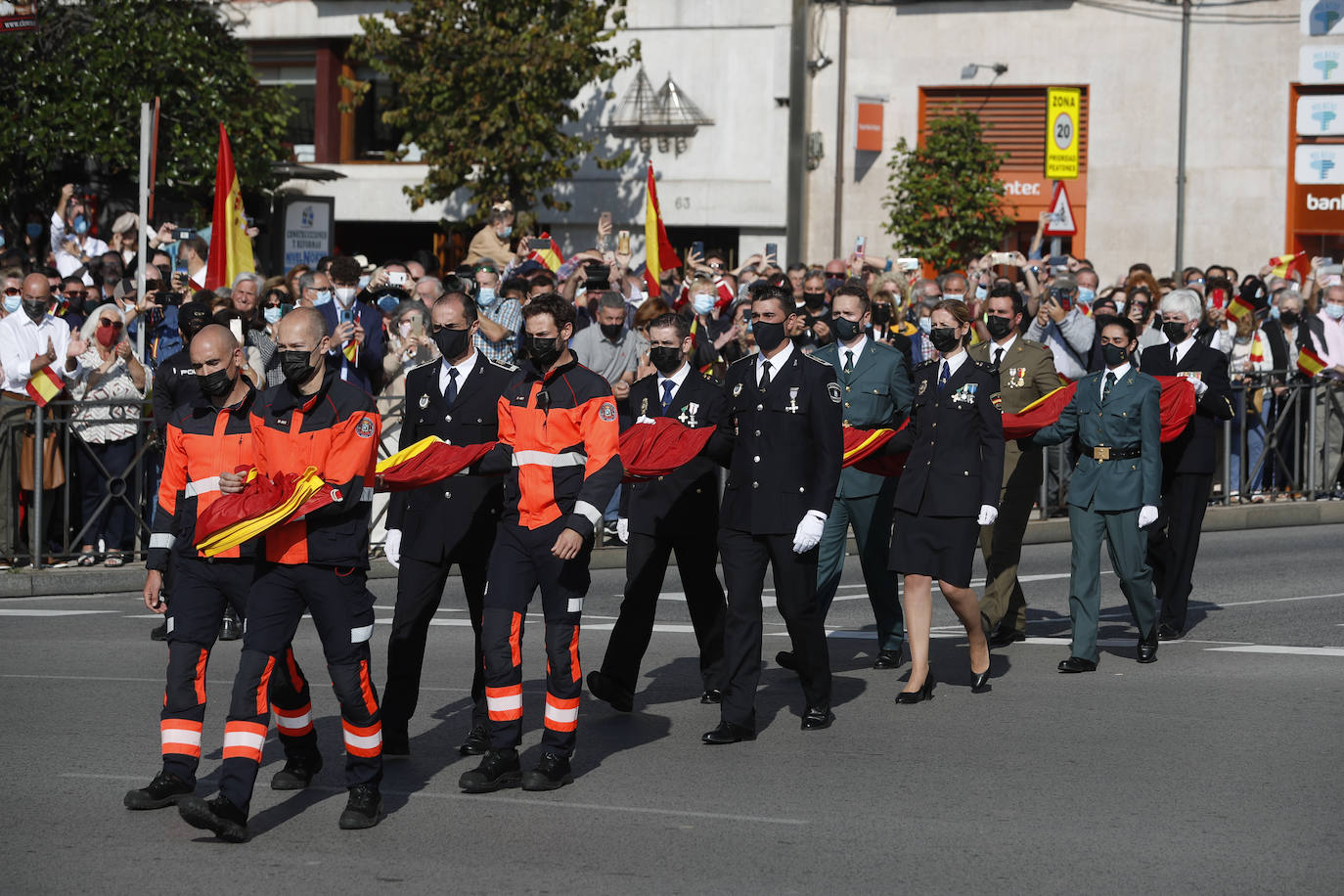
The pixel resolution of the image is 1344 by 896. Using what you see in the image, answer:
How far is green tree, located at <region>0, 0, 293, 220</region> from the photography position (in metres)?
23.8

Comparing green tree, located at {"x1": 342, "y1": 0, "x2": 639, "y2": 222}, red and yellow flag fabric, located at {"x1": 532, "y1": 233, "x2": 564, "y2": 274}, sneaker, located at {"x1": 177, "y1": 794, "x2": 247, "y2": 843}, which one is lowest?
sneaker, located at {"x1": 177, "y1": 794, "x2": 247, "y2": 843}

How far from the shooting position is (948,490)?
390 inches

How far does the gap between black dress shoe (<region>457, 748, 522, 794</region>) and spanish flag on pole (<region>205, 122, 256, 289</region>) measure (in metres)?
9.23

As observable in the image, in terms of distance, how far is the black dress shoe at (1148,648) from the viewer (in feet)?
35.7

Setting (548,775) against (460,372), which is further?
(460,372)

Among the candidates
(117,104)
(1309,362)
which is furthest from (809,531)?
(117,104)

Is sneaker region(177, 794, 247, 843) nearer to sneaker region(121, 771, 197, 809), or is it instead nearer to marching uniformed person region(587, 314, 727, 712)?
sneaker region(121, 771, 197, 809)

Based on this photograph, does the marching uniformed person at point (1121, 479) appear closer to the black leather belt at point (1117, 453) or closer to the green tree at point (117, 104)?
the black leather belt at point (1117, 453)

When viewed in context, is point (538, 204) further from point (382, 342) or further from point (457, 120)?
point (382, 342)

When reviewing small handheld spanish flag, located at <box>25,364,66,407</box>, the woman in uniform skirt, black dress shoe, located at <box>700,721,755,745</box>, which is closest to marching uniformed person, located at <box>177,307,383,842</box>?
black dress shoe, located at <box>700,721,755,745</box>

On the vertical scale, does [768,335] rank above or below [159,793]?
above

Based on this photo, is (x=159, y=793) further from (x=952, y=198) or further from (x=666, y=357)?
(x=952, y=198)

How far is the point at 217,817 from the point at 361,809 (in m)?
0.57

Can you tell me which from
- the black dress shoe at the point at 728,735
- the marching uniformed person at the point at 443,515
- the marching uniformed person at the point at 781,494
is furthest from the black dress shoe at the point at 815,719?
the marching uniformed person at the point at 443,515
